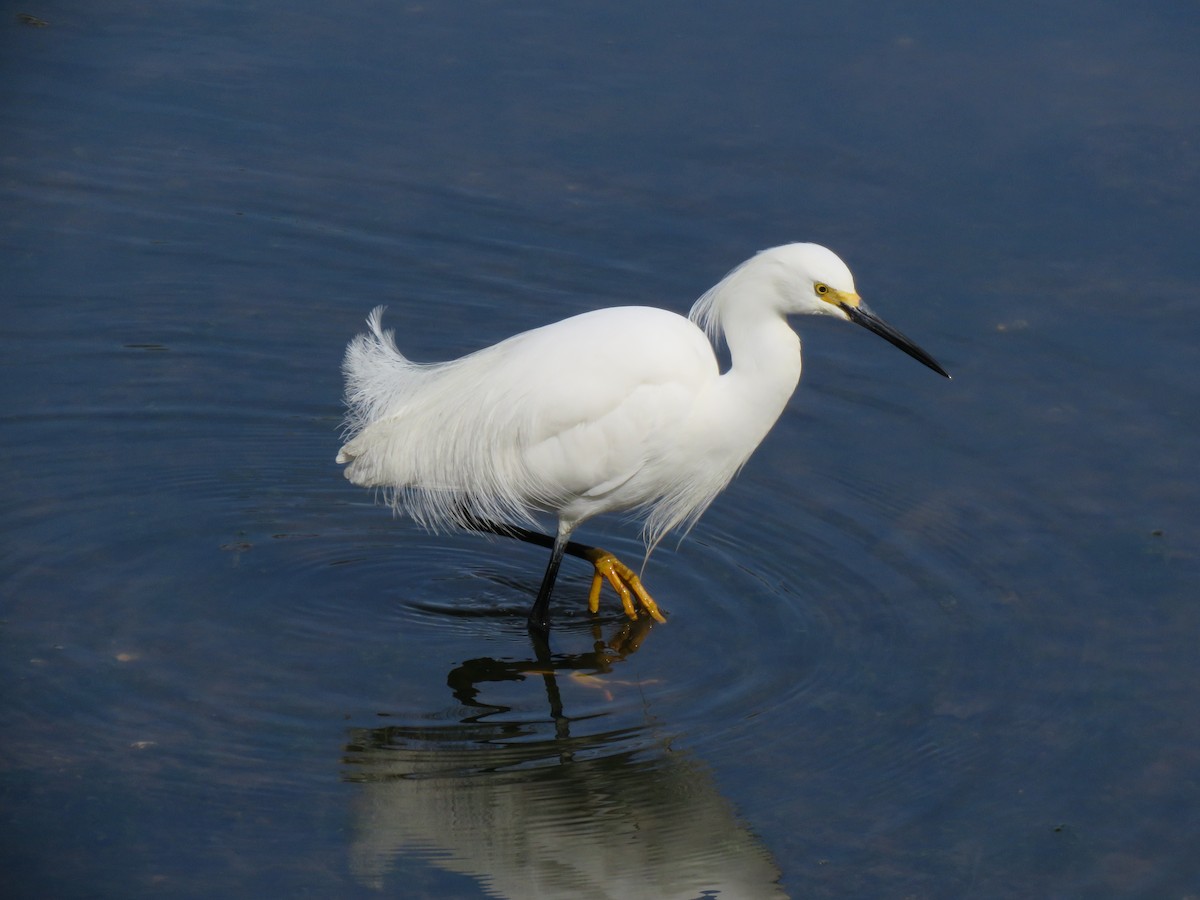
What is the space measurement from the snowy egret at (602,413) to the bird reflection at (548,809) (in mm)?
791

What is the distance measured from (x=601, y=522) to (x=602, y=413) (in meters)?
1.21

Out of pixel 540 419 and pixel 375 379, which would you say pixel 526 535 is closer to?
pixel 540 419

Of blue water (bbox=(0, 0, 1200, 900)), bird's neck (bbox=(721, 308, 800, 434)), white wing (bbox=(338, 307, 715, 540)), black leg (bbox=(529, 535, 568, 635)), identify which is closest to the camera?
blue water (bbox=(0, 0, 1200, 900))

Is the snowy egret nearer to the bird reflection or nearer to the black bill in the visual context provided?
the black bill

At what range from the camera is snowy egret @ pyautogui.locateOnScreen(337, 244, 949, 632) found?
222 inches

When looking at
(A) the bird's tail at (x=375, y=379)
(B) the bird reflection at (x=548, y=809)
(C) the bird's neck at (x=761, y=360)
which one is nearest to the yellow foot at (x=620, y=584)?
(B) the bird reflection at (x=548, y=809)

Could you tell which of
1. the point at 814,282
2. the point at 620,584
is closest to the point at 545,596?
the point at 620,584

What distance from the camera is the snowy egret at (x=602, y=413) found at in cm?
563

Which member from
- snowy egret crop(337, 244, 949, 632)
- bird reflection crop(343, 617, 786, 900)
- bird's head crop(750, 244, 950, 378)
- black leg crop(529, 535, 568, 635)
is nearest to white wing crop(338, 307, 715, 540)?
snowy egret crop(337, 244, 949, 632)

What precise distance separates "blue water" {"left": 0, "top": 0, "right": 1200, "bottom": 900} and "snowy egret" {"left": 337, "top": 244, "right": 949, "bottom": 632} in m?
0.37

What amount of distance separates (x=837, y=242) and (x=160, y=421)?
343 centimetres

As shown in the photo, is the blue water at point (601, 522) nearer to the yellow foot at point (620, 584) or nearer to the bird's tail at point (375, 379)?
the yellow foot at point (620, 584)

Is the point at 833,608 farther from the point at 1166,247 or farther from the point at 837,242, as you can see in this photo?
the point at 1166,247

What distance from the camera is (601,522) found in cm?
691
